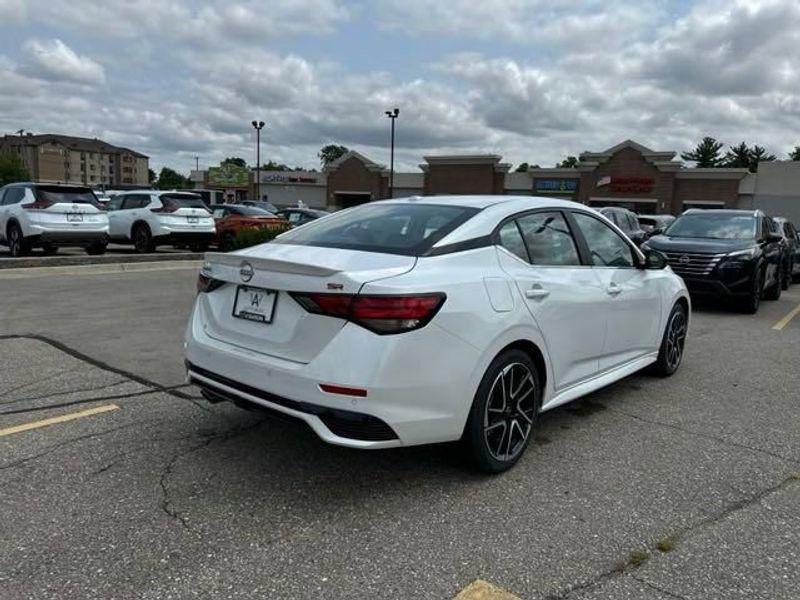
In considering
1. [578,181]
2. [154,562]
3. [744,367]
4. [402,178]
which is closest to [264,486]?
[154,562]

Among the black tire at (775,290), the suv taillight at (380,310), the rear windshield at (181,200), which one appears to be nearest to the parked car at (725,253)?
the black tire at (775,290)

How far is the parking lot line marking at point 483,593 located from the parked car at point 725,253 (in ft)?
30.5

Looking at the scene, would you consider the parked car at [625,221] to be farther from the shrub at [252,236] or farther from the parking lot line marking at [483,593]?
the parking lot line marking at [483,593]

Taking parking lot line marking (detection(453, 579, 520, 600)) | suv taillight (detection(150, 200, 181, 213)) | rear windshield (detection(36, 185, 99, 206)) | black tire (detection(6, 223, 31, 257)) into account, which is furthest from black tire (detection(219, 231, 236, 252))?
parking lot line marking (detection(453, 579, 520, 600))

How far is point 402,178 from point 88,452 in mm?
58392

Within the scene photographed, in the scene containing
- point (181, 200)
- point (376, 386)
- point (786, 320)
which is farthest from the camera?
point (181, 200)

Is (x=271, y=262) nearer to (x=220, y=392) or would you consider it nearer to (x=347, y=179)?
(x=220, y=392)

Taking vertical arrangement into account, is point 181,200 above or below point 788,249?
above

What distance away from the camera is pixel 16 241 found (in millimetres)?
13891

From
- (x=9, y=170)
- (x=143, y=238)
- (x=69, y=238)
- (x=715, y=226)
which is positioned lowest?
(x=143, y=238)

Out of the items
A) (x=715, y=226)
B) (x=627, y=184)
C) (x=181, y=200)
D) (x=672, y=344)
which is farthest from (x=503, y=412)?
(x=627, y=184)

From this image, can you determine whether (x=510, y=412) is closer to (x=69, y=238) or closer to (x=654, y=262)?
(x=654, y=262)

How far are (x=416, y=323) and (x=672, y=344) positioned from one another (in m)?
3.95

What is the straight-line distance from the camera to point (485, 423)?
3709 mm
